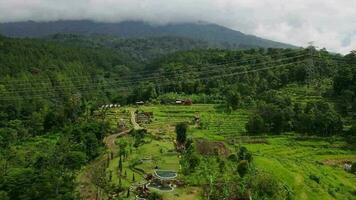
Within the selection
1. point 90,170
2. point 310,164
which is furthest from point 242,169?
point 90,170

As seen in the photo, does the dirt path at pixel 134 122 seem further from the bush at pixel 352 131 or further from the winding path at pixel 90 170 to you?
the bush at pixel 352 131

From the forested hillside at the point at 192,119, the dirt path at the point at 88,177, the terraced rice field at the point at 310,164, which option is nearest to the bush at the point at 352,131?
the forested hillside at the point at 192,119

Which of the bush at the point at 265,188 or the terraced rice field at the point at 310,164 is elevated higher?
the bush at the point at 265,188

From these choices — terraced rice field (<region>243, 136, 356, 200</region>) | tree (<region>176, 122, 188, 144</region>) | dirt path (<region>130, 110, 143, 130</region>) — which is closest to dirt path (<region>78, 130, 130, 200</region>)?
dirt path (<region>130, 110, 143, 130</region>)

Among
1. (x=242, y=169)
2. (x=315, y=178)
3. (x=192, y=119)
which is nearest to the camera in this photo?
(x=242, y=169)

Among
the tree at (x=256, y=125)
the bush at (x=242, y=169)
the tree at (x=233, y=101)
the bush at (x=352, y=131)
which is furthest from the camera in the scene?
the tree at (x=233, y=101)

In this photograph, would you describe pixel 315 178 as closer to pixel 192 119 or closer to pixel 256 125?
pixel 256 125

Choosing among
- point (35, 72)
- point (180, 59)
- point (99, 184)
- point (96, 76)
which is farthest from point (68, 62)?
point (99, 184)

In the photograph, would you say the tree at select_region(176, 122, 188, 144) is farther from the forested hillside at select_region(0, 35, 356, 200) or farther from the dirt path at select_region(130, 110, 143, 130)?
the dirt path at select_region(130, 110, 143, 130)
